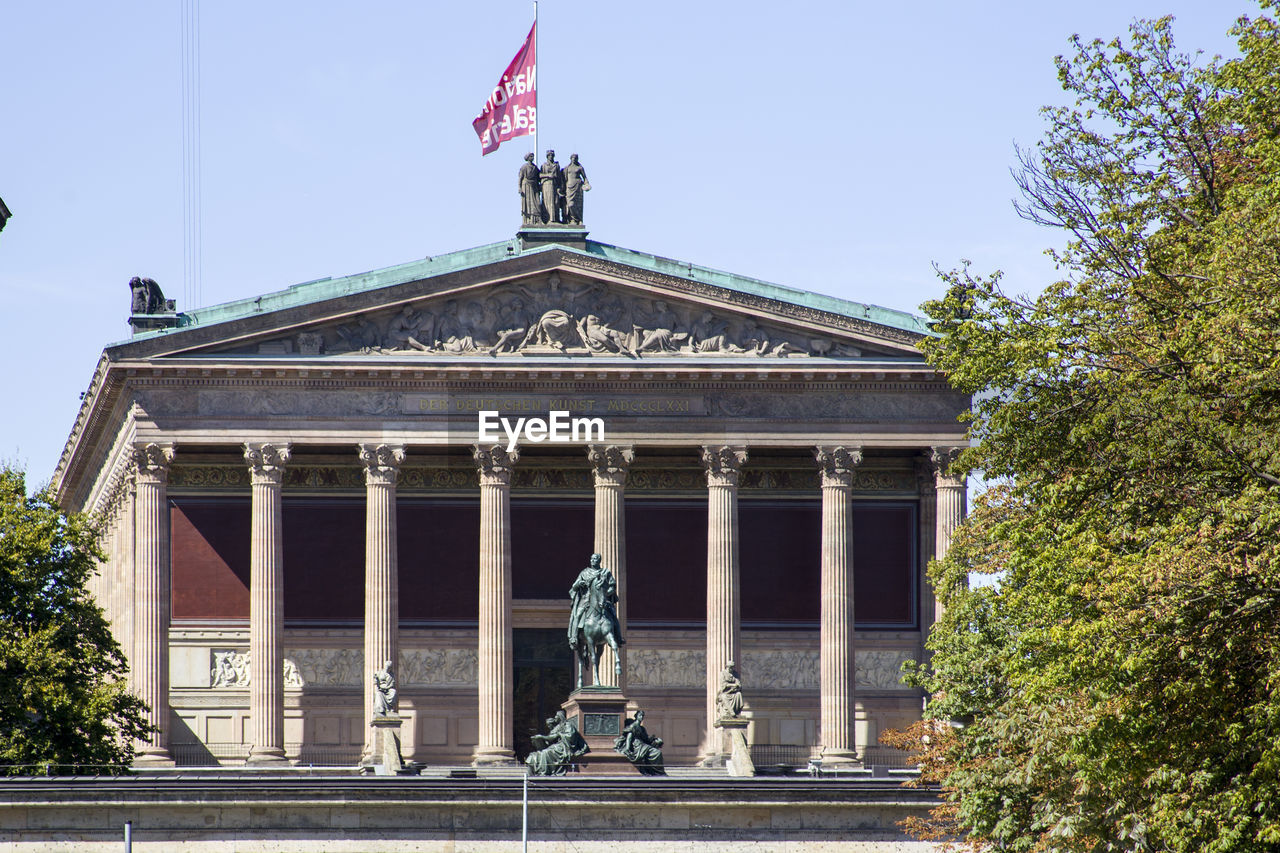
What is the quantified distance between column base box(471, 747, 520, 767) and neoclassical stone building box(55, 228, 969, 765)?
5.4 inches

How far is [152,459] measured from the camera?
76.0 metres

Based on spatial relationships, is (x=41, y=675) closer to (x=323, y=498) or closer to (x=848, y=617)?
(x=323, y=498)

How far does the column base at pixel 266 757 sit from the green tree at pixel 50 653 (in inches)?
263

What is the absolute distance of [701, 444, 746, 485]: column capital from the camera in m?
77.8

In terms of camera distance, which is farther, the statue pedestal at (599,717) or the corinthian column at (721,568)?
the corinthian column at (721,568)

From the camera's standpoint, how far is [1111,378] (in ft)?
129

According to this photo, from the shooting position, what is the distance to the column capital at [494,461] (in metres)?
→ 77.1

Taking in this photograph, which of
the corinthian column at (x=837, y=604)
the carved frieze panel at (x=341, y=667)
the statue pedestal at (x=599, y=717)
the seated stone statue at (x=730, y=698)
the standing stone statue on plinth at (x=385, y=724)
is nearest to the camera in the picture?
the statue pedestal at (x=599, y=717)

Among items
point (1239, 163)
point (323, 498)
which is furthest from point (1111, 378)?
point (323, 498)

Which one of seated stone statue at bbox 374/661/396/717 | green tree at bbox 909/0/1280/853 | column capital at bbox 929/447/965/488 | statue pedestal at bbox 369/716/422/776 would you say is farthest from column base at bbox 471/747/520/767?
green tree at bbox 909/0/1280/853

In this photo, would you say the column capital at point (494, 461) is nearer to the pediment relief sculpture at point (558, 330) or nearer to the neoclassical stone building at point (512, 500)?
the neoclassical stone building at point (512, 500)

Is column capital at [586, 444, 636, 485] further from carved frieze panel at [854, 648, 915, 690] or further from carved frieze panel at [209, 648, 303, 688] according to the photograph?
carved frieze panel at [209, 648, 303, 688]

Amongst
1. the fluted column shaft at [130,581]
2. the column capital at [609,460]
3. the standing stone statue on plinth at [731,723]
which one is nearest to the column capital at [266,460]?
the fluted column shaft at [130,581]

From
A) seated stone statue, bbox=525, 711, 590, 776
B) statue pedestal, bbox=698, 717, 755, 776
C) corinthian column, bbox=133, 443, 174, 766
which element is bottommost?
statue pedestal, bbox=698, 717, 755, 776
